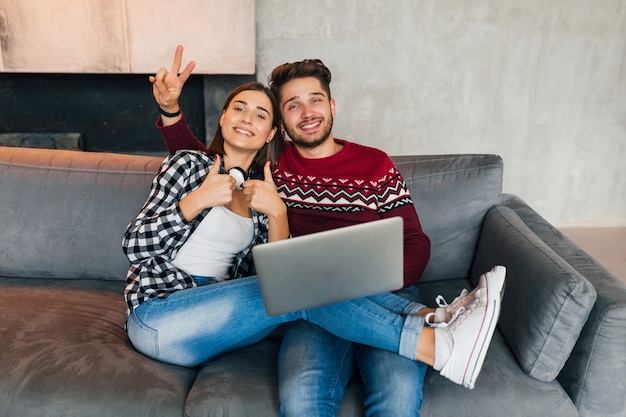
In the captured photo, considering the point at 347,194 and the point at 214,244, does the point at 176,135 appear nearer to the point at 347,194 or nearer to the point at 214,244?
the point at 214,244

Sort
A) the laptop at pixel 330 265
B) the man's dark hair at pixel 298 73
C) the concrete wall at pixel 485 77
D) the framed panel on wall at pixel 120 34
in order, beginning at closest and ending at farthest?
the laptop at pixel 330 265, the man's dark hair at pixel 298 73, the framed panel on wall at pixel 120 34, the concrete wall at pixel 485 77

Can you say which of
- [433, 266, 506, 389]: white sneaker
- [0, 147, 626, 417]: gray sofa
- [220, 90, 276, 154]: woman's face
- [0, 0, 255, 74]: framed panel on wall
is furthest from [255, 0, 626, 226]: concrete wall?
[433, 266, 506, 389]: white sneaker

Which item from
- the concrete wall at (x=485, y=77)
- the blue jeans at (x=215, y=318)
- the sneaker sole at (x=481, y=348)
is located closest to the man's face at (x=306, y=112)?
the blue jeans at (x=215, y=318)

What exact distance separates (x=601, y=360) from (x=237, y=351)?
2.98 ft

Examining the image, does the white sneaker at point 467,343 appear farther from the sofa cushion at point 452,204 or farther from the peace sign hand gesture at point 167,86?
the peace sign hand gesture at point 167,86

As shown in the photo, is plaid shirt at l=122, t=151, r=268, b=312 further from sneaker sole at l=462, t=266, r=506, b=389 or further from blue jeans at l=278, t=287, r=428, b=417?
sneaker sole at l=462, t=266, r=506, b=389

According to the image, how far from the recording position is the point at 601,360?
1294mm

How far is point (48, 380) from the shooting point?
4.20ft

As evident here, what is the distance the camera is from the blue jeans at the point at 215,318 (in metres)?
1.33

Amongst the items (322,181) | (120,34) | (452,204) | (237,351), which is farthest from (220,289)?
(120,34)

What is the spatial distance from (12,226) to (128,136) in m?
1.66

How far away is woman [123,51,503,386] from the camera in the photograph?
1.27 m

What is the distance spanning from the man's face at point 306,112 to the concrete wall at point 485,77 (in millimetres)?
1526

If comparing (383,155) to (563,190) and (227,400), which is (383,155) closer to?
(227,400)
